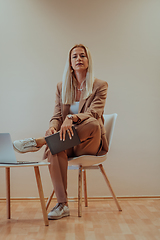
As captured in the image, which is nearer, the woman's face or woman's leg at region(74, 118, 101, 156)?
woman's leg at region(74, 118, 101, 156)

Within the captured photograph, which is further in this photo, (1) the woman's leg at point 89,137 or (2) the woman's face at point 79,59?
(2) the woman's face at point 79,59

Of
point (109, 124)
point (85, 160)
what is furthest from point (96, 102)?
point (85, 160)

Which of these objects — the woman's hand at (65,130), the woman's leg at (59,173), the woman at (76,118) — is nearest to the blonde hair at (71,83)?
the woman at (76,118)

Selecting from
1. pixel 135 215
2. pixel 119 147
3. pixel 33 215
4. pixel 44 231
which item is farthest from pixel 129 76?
pixel 44 231

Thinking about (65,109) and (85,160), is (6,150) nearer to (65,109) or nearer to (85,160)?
(85,160)

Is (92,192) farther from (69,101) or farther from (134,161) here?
(69,101)

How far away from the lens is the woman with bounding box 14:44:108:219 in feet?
5.97

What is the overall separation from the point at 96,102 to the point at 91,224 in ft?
2.83

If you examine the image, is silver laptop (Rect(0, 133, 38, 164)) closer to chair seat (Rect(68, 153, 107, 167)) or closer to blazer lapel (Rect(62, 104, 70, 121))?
chair seat (Rect(68, 153, 107, 167))

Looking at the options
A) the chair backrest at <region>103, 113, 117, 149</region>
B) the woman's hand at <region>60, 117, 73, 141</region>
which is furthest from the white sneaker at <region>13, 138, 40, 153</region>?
the chair backrest at <region>103, 113, 117, 149</region>

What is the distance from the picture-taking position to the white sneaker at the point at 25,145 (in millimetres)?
1605

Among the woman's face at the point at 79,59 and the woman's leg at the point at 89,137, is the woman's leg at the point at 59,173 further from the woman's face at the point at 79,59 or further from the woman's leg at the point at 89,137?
the woman's face at the point at 79,59

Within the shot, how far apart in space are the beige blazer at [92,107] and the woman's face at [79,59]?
0.16 metres

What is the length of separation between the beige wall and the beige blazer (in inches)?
17.4
